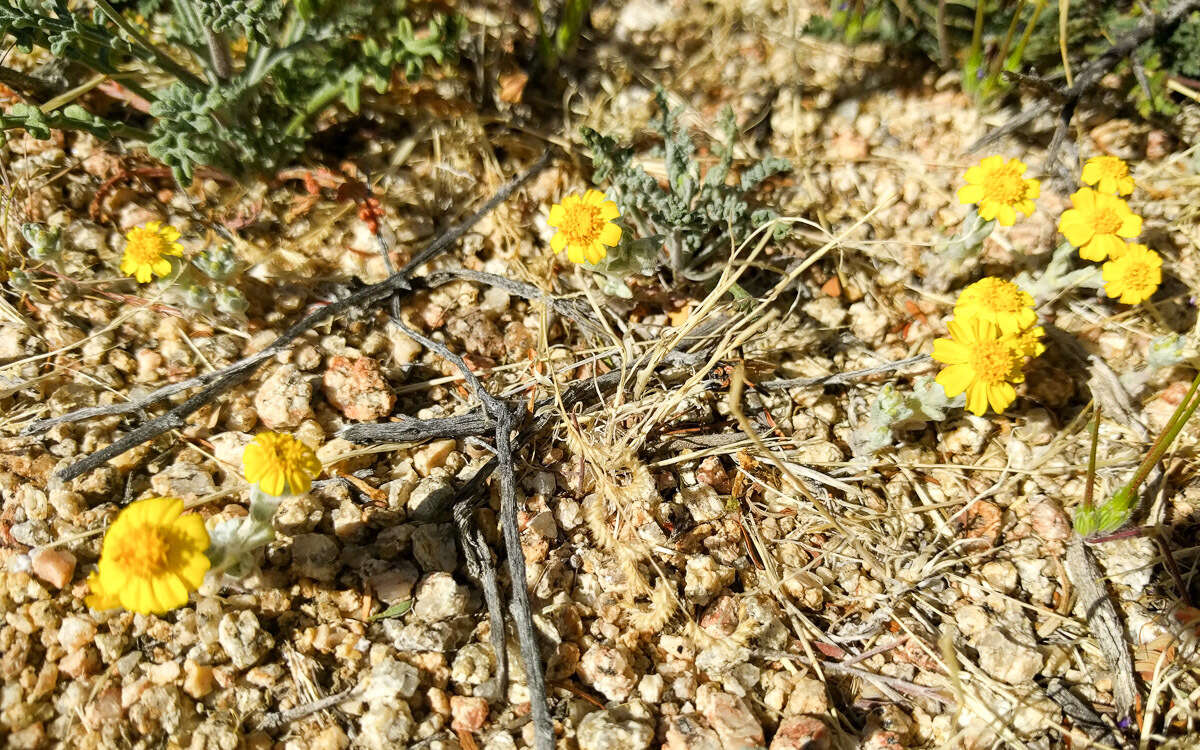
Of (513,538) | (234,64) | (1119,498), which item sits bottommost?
(513,538)

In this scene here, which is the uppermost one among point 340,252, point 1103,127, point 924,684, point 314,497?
point 1103,127

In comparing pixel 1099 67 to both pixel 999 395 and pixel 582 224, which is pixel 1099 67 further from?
pixel 582 224

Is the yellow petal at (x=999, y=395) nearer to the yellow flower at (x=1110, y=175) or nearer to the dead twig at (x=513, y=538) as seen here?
the yellow flower at (x=1110, y=175)

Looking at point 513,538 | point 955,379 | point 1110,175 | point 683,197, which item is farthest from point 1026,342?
point 513,538

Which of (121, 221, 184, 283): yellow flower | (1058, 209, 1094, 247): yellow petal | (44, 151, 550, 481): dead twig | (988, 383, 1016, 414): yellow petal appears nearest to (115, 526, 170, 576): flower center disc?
(44, 151, 550, 481): dead twig

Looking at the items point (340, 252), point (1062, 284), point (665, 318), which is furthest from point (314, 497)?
point (1062, 284)

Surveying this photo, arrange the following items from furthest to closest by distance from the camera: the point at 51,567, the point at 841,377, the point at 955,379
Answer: the point at 841,377 < the point at 955,379 < the point at 51,567

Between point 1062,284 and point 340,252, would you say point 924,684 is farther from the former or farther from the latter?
point 340,252
